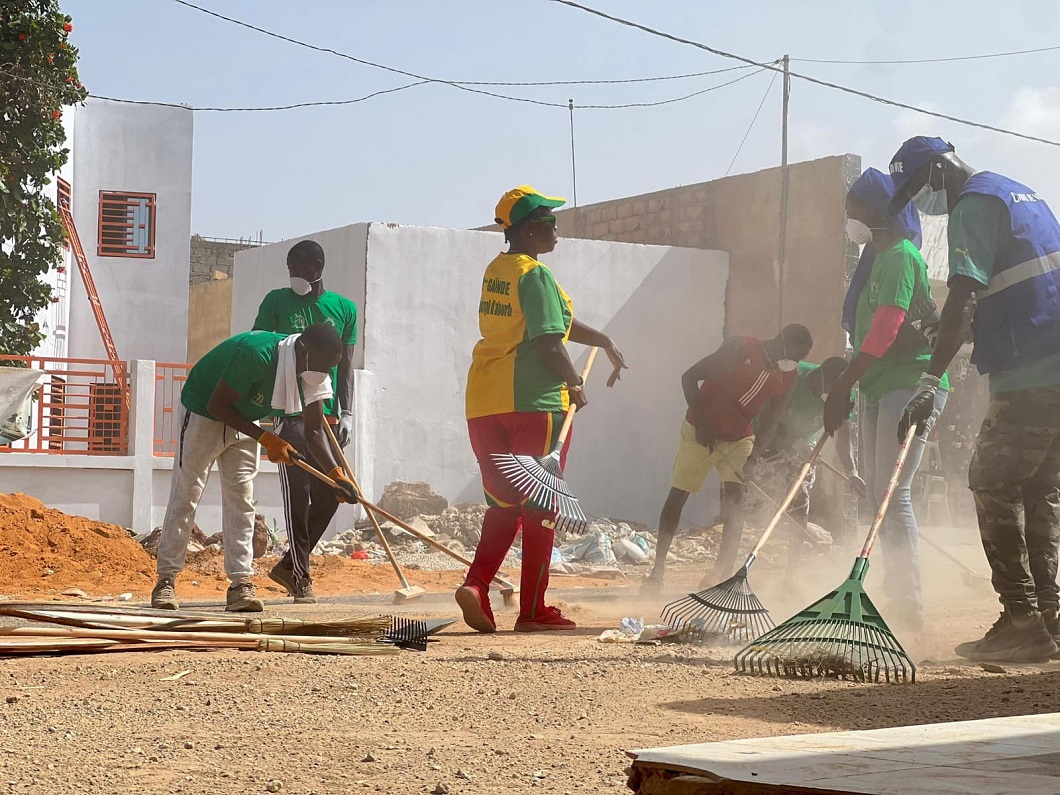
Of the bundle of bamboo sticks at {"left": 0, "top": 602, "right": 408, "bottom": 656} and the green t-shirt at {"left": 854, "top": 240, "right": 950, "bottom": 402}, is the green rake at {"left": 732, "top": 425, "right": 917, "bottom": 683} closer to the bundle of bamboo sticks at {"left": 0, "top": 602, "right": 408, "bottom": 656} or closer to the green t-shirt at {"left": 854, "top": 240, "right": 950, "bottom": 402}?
the bundle of bamboo sticks at {"left": 0, "top": 602, "right": 408, "bottom": 656}

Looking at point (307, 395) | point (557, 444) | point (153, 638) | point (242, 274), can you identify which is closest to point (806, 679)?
point (557, 444)

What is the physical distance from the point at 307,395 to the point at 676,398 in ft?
34.0

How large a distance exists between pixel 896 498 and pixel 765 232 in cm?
1061

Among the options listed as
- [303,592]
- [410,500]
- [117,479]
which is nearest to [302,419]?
[303,592]

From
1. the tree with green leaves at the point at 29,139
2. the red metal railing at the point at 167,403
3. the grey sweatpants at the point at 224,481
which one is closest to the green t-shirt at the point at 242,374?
the grey sweatpants at the point at 224,481

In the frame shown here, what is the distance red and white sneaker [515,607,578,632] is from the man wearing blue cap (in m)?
1.79

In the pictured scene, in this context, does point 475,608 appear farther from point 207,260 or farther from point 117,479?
point 207,260

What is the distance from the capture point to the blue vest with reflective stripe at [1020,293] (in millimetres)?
5648

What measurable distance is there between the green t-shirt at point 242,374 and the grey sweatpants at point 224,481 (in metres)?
0.14

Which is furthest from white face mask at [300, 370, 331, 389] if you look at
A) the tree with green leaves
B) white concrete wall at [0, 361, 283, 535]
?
the tree with green leaves

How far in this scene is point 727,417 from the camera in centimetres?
873

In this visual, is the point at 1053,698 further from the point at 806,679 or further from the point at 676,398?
the point at 676,398

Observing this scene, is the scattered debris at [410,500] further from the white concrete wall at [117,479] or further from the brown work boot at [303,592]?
the brown work boot at [303,592]

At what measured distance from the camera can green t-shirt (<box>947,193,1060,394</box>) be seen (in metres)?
5.65
